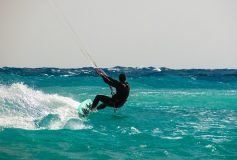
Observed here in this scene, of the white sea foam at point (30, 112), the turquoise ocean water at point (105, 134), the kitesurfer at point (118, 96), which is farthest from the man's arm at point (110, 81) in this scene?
the white sea foam at point (30, 112)

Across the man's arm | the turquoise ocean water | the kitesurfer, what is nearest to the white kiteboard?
the turquoise ocean water

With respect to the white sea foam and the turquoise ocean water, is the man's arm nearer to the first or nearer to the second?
the turquoise ocean water

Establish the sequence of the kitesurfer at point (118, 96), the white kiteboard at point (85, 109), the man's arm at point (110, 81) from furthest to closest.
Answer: the white kiteboard at point (85, 109)
the kitesurfer at point (118, 96)
the man's arm at point (110, 81)

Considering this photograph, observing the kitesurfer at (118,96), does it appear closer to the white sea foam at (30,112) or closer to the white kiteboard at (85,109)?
the white kiteboard at (85,109)

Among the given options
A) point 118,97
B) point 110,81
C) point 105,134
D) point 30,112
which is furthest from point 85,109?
point 105,134

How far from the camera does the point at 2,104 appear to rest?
593 inches

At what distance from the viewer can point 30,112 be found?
1450 cm

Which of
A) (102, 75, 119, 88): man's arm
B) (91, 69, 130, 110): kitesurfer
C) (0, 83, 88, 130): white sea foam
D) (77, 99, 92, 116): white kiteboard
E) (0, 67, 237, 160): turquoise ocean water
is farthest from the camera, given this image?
(77, 99, 92, 116): white kiteboard

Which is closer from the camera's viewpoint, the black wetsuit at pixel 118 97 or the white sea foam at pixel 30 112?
the white sea foam at pixel 30 112

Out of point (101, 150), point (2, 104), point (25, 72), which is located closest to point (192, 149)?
point (101, 150)

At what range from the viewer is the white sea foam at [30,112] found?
12.0 meters

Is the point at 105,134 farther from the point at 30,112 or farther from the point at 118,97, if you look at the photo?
the point at 30,112

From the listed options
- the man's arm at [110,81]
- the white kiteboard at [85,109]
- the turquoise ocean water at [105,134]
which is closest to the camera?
the turquoise ocean water at [105,134]

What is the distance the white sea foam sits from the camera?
11969 millimetres
